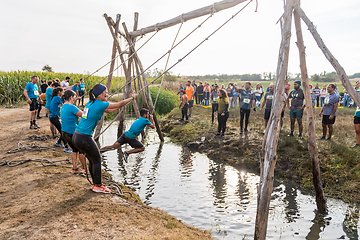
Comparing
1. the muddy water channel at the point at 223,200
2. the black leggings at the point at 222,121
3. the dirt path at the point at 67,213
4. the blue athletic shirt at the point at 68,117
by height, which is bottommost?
the muddy water channel at the point at 223,200

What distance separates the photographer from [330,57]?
Answer: 15.4 feet

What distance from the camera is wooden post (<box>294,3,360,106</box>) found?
4.60m

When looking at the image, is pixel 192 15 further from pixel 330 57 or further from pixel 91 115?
pixel 91 115

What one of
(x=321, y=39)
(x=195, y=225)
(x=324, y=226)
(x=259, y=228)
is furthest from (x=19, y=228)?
(x=321, y=39)

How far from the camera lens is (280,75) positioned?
4379 mm

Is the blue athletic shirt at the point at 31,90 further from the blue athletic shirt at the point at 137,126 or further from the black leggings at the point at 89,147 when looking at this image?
the black leggings at the point at 89,147

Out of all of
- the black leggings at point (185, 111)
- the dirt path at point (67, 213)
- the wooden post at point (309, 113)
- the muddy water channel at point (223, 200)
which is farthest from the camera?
the black leggings at point (185, 111)

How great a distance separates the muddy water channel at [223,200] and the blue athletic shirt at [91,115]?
2.32m

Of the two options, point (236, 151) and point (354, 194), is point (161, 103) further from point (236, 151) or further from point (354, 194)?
point (354, 194)

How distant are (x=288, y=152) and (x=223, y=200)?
136 inches

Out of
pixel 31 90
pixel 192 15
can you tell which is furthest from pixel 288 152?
pixel 31 90

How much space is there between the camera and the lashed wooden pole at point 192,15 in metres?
5.91

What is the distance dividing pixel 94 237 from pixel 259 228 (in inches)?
99.9

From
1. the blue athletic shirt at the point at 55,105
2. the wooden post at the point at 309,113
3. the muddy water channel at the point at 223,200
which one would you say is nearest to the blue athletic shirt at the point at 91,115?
the muddy water channel at the point at 223,200
